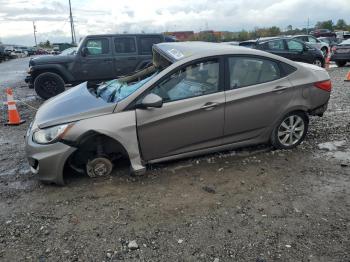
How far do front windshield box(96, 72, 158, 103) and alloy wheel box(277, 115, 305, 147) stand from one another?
2.08 meters

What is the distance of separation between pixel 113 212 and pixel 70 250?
696mm

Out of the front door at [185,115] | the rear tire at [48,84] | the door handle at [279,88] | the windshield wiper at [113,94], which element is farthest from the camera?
the rear tire at [48,84]

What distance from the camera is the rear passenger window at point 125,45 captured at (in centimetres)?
1103

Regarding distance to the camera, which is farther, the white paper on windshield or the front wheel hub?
the white paper on windshield

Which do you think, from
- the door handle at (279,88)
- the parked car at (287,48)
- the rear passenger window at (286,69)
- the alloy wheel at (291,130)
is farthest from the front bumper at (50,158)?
the parked car at (287,48)

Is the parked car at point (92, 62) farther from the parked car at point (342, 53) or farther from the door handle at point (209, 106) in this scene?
the parked car at point (342, 53)

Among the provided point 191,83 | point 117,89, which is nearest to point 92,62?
point 117,89

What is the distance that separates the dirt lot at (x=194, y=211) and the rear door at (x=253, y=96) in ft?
1.49

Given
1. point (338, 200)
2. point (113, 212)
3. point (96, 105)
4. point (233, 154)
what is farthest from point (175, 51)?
point (338, 200)

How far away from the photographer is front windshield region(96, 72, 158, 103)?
4.66 m

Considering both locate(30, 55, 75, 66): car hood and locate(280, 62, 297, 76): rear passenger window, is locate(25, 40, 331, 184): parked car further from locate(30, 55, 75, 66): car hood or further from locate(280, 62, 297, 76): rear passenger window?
locate(30, 55, 75, 66): car hood

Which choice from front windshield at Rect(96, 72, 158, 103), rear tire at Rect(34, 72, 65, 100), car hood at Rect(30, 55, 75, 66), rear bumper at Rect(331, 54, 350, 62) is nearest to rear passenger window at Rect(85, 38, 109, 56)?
car hood at Rect(30, 55, 75, 66)

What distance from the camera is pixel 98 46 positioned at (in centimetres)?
1089

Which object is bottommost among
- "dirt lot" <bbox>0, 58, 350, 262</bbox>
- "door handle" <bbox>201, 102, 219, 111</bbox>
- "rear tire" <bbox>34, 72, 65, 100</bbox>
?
"dirt lot" <bbox>0, 58, 350, 262</bbox>
